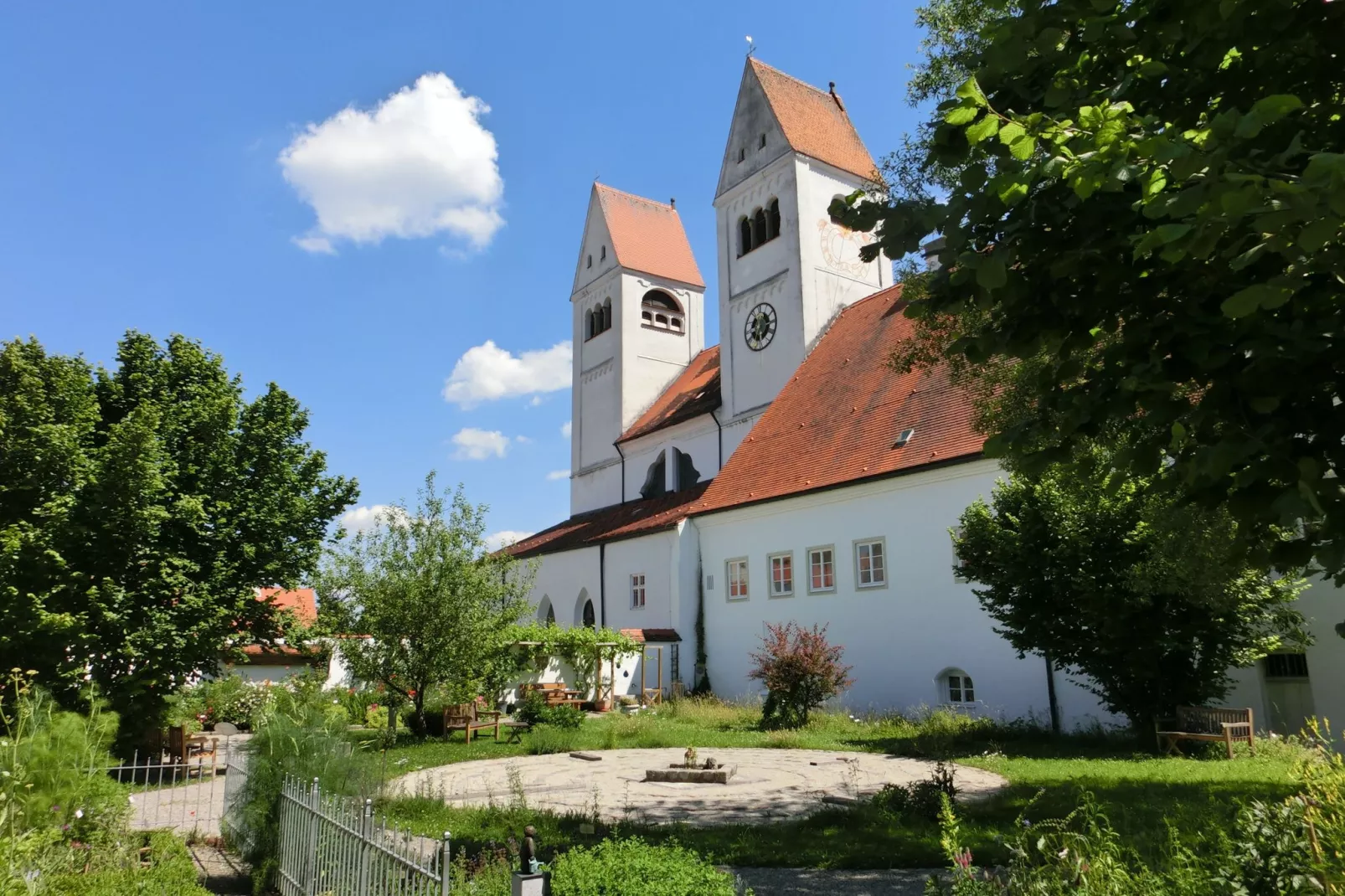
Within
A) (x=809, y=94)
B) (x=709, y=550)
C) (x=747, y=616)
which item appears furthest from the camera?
(x=809, y=94)

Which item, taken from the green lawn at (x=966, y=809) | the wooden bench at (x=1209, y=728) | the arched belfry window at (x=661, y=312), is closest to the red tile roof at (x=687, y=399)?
the arched belfry window at (x=661, y=312)

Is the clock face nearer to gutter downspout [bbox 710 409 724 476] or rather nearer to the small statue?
gutter downspout [bbox 710 409 724 476]

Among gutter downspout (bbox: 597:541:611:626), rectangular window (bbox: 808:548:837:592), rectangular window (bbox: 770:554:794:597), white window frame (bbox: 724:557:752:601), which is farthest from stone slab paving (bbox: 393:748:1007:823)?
gutter downspout (bbox: 597:541:611:626)

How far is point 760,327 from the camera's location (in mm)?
31359

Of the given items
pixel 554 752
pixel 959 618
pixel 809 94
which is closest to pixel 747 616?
pixel 959 618

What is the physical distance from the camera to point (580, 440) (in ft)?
136

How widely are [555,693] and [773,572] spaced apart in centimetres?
675

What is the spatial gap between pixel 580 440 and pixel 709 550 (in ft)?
50.0

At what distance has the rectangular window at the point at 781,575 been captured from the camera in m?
24.4

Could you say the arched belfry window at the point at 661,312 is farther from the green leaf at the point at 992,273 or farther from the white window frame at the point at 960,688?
the green leaf at the point at 992,273

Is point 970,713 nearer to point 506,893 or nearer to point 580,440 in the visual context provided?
point 506,893

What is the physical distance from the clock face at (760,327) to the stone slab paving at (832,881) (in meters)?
24.2

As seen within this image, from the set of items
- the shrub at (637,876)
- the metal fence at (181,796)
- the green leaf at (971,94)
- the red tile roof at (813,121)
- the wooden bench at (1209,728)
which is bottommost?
the metal fence at (181,796)

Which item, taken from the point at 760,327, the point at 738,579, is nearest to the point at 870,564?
the point at 738,579
